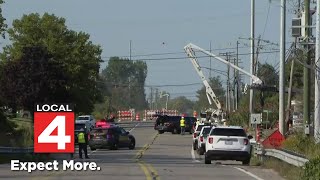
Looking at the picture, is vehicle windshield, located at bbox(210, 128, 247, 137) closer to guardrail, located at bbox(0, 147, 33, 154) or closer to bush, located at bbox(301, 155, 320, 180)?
guardrail, located at bbox(0, 147, 33, 154)

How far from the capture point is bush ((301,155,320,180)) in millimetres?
20909

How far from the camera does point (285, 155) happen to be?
28547 mm

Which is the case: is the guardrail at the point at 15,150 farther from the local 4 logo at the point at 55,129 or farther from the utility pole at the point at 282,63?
the local 4 logo at the point at 55,129

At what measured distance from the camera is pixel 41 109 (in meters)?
18.9

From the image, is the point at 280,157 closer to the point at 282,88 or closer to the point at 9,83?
the point at 282,88

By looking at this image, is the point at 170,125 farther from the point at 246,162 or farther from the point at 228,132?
the point at 228,132

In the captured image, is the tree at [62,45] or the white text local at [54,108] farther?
the tree at [62,45]

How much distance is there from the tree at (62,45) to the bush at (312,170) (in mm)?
56488

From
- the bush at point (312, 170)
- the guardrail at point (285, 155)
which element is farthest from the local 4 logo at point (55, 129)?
the guardrail at point (285, 155)

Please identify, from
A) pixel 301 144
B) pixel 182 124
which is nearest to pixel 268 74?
pixel 182 124

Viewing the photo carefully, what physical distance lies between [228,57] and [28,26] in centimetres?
3193

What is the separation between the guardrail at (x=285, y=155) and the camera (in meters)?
25.4

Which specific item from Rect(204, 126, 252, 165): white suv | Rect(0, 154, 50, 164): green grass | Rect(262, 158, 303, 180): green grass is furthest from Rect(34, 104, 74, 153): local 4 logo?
Rect(204, 126, 252, 165): white suv

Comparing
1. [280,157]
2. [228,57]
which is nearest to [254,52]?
[280,157]
